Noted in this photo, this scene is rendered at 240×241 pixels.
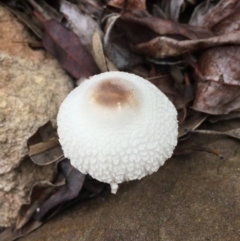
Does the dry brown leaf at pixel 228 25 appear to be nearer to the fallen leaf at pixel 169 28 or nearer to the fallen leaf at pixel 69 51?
the fallen leaf at pixel 169 28

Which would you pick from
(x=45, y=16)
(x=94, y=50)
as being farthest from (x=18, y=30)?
(x=94, y=50)

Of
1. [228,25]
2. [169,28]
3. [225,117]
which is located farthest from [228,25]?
[225,117]

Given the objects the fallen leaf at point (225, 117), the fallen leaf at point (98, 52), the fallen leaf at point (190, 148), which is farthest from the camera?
the fallen leaf at point (98, 52)

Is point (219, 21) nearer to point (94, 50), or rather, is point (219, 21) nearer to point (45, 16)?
point (94, 50)

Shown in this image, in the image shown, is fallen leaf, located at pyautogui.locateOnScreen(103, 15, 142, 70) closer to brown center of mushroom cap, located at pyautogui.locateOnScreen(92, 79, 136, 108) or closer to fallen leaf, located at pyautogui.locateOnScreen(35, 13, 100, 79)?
fallen leaf, located at pyautogui.locateOnScreen(35, 13, 100, 79)

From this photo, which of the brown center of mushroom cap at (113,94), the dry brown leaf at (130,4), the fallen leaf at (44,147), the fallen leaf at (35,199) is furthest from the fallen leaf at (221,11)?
the fallen leaf at (35,199)

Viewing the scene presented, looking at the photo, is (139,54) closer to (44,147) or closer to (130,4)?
(130,4)

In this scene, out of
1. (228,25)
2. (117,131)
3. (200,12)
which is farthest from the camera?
(200,12)
